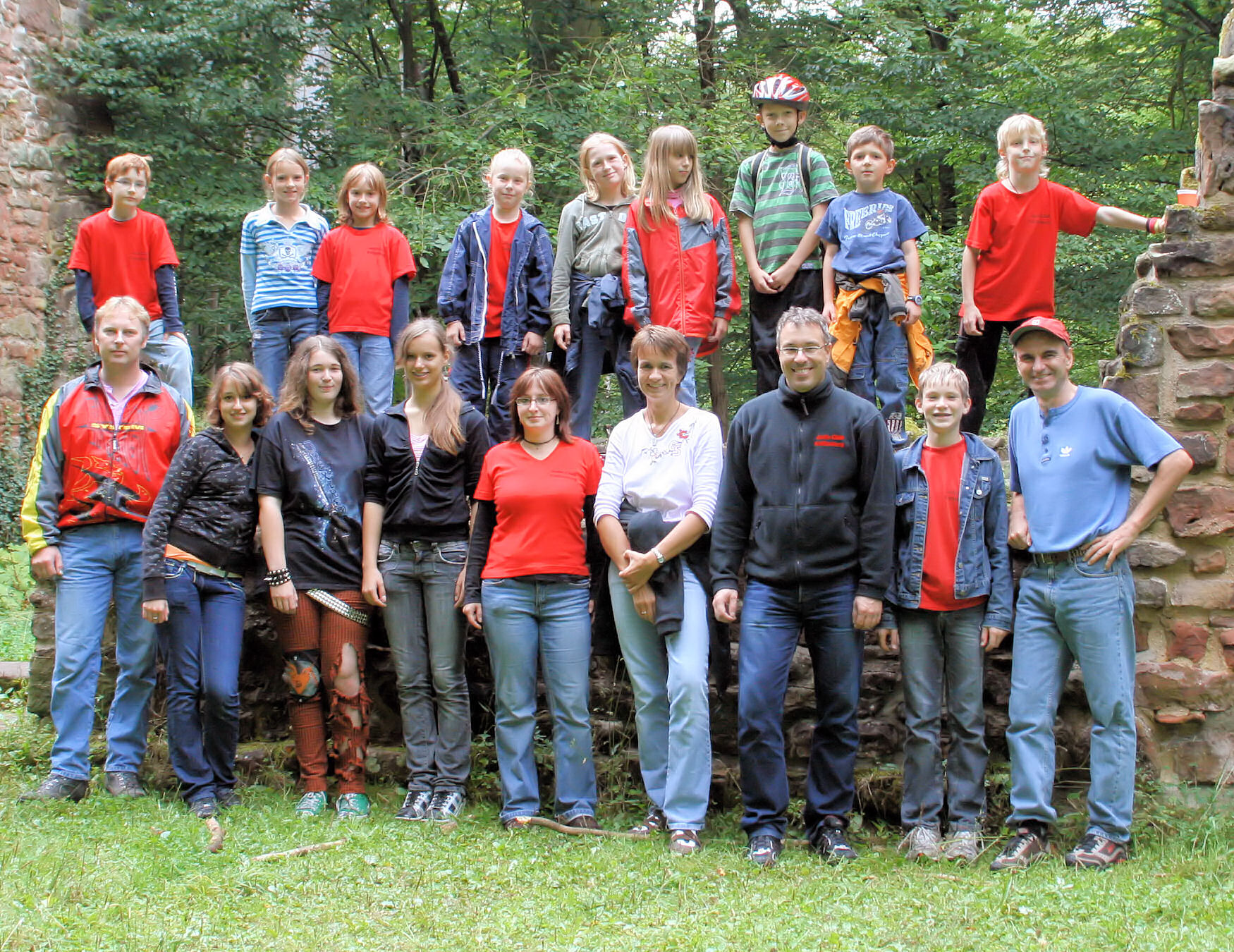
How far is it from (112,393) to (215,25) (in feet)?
21.4

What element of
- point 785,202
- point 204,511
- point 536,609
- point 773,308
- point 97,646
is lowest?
point 97,646

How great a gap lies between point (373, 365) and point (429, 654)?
1799 millimetres

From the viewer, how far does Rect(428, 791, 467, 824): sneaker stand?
4592 mm

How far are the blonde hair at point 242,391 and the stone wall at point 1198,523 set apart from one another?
3.80 m

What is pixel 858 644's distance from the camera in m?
4.28

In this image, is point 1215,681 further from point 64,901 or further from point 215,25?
point 215,25

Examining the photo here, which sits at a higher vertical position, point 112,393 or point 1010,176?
point 1010,176

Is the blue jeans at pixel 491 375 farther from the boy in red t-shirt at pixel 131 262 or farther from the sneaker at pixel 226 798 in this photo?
the sneaker at pixel 226 798

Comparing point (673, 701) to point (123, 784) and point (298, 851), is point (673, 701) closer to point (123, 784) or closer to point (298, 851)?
point (298, 851)

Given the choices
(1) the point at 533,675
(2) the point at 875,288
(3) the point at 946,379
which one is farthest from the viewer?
(2) the point at 875,288

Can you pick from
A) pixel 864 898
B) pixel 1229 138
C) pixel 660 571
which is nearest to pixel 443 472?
pixel 660 571

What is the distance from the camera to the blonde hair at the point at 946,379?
438cm

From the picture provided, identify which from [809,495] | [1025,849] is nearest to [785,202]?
[809,495]

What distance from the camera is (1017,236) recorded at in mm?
5309
